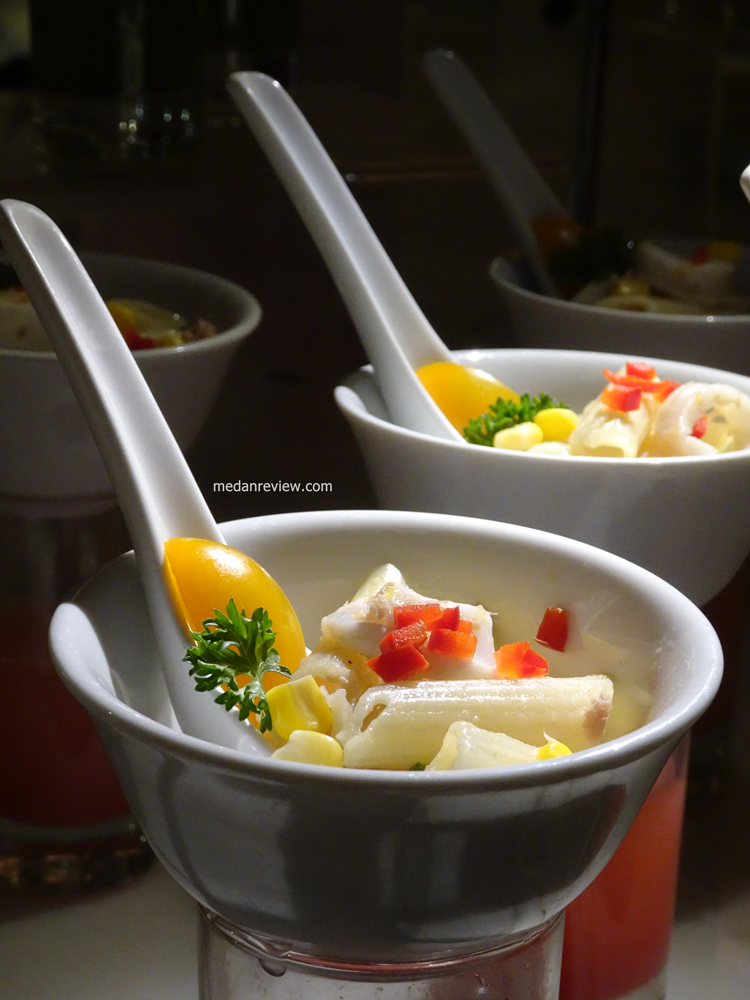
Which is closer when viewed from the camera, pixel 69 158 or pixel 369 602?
pixel 369 602

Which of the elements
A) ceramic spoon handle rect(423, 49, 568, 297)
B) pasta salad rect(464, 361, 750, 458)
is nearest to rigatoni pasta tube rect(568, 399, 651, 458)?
pasta salad rect(464, 361, 750, 458)

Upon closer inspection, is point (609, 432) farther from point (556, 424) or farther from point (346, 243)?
point (346, 243)

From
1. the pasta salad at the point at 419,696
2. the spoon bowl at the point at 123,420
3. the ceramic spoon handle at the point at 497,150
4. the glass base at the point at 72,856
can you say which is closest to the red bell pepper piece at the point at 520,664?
the pasta salad at the point at 419,696

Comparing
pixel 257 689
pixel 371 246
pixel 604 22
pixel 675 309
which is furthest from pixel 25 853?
pixel 604 22

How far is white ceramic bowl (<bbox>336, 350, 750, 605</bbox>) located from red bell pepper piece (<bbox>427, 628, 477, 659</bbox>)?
10 cm

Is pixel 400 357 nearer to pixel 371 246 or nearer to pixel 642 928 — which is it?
pixel 371 246

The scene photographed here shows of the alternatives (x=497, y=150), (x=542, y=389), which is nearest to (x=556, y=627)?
(x=542, y=389)

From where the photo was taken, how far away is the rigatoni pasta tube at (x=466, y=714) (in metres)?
0.37

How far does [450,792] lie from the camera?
0.30 metres

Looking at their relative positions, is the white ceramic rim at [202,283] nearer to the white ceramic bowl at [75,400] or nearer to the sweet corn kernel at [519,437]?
the white ceramic bowl at [75,400]

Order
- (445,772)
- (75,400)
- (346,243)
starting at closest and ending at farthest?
(445,772) < (75,400) < (346,243)

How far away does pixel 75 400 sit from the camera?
20.2 inches

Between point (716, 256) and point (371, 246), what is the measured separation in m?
0.29

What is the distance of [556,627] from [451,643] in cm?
5
